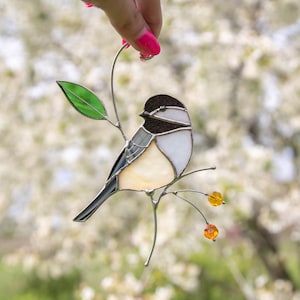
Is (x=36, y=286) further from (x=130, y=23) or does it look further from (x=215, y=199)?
(x=130, y=23)

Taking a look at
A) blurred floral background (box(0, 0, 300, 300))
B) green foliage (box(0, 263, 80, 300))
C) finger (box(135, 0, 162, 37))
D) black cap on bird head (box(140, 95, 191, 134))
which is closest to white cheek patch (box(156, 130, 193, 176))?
black cap on bird head (box(140, 95, 191, 134))

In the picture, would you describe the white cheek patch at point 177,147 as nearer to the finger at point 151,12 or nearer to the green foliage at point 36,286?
the finger at point 151,12

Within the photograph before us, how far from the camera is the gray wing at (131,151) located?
542 mm

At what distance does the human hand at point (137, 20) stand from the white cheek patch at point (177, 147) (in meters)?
0.09

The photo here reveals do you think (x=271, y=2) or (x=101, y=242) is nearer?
(x=271, y=2)

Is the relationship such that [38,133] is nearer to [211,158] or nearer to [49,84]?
[49,84]

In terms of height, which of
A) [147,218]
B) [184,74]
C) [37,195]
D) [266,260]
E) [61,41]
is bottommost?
[266,260]

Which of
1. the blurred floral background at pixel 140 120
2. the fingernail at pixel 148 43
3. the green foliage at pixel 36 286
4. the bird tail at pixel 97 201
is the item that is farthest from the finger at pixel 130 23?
the green foliage at pixel 36 286

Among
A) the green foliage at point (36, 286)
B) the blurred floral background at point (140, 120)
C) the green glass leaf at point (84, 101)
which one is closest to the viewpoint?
the green glass leaf at point (84, 101)

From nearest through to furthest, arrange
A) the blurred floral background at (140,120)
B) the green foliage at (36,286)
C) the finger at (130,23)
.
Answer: the finger at (130,23)
the blurred floral background at (140,120)
the green foliage at (36,286)

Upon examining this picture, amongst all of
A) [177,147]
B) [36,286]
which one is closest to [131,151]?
[177,147]

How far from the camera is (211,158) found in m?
1.64

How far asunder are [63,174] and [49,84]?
1.27 ft

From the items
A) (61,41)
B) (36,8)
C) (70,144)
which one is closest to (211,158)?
(70,144)
